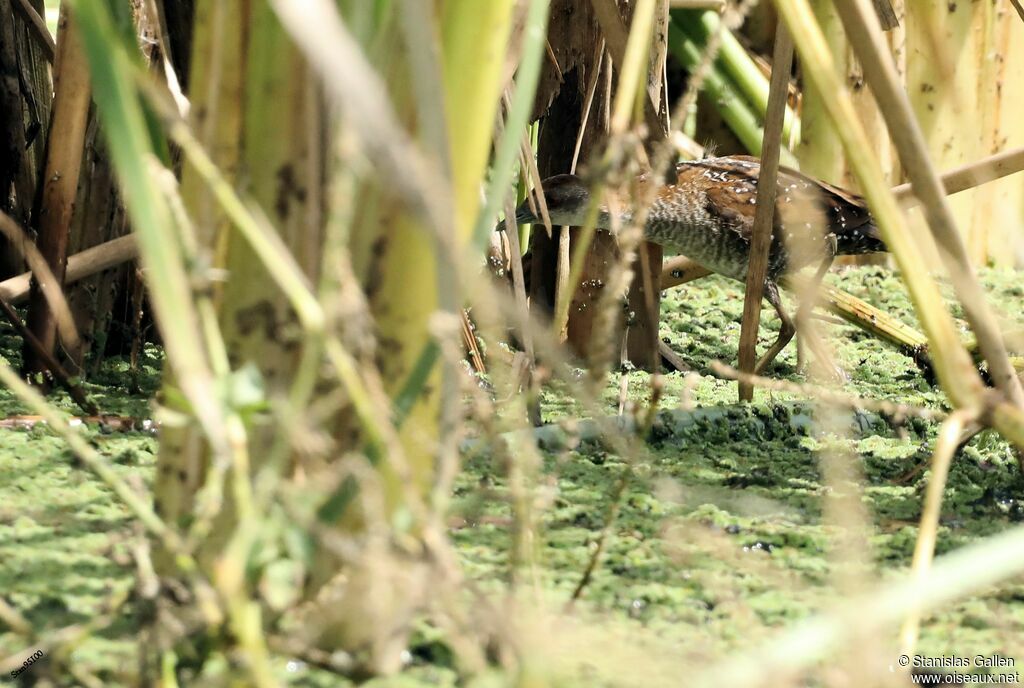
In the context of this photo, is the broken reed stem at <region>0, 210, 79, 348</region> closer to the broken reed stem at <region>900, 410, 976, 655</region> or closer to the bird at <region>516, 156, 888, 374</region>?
the broken reed stem at <region>900, 410, 976, 655</region>

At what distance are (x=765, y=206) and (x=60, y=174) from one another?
1.31m

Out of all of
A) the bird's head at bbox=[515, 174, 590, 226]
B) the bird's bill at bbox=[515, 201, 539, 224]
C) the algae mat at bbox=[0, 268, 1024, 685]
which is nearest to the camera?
the algae mat at bbox=[0, 268, 1024, 685]

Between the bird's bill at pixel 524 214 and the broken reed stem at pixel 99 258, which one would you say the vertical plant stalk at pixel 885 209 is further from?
the bird's bill at pixel 524 214

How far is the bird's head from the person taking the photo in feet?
9.53

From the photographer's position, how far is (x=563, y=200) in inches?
117

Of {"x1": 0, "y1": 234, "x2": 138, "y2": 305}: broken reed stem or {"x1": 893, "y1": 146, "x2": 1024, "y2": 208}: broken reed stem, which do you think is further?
{"x1": 893, "y1": 146, "x2": 1024, "y2": 208}: broken reed stem

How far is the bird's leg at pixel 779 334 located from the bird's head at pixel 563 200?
59cm

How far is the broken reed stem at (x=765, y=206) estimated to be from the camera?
6.84 feet

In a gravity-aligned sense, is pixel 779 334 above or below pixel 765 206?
below

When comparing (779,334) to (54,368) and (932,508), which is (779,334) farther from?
(932,508)

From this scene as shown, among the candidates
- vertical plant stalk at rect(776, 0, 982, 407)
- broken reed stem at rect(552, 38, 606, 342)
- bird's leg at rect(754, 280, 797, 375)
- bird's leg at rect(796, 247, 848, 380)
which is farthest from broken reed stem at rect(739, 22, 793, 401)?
vertical plant stalk at rect(776, 0, 982, 407)

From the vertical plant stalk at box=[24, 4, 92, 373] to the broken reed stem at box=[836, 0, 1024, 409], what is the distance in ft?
4.76

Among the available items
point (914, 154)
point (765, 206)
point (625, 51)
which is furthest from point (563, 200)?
point (914, 154)

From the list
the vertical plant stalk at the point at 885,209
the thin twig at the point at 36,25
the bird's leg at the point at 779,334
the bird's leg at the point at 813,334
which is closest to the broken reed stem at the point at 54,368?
the thin twig at the point at 36,25
